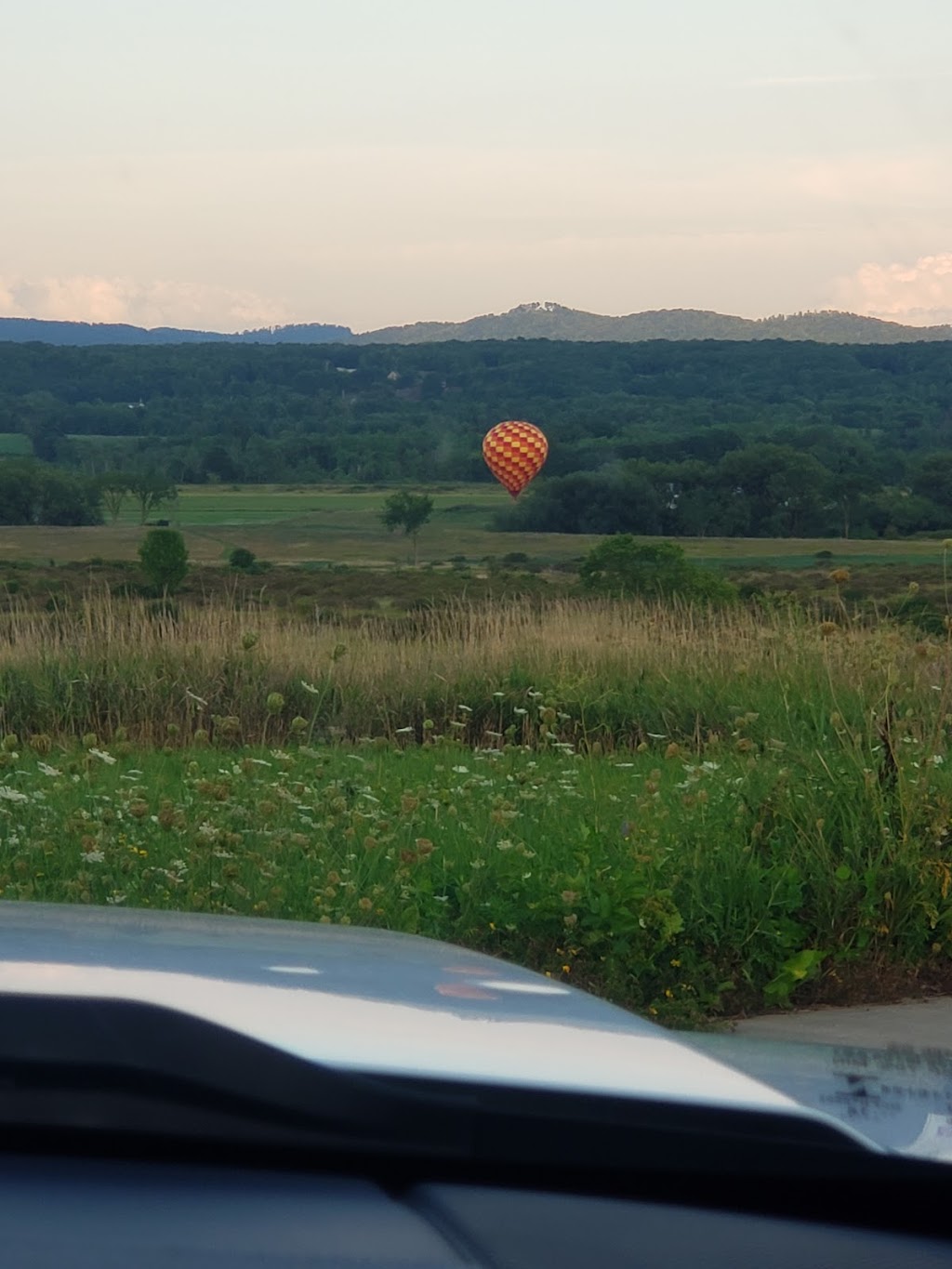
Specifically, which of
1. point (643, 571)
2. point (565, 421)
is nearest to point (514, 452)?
point (643, 571)

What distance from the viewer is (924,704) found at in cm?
668

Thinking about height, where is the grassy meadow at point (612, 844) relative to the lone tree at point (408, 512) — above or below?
above

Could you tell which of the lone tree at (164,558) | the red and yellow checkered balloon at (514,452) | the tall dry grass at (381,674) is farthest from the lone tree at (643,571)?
the tall dry grass at (381,674)

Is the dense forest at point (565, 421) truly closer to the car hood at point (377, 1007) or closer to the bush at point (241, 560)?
the bush at point (241, 560)

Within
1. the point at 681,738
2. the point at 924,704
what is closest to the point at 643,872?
the point at 924,704

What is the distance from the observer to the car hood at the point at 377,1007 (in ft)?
3.79

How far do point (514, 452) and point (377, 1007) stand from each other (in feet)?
184

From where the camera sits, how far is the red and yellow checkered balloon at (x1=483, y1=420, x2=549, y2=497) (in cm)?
5662

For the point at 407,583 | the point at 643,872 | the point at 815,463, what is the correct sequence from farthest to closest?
the point at 815,463 → the point at 407,583 → the point at 643,872

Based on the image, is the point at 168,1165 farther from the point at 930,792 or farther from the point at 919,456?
the point at 919,456

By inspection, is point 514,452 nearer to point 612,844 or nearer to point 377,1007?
point 612,844

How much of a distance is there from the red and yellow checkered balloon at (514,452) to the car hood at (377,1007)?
181 ft

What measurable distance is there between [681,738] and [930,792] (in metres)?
4.88

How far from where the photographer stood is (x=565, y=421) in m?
100
